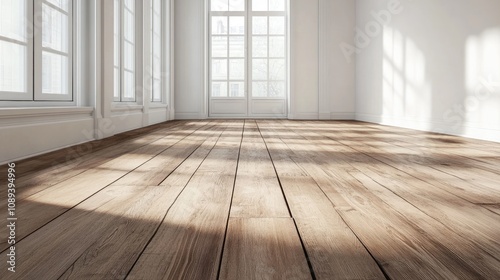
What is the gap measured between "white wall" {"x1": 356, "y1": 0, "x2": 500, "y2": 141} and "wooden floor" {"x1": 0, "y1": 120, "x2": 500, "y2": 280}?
1866mm

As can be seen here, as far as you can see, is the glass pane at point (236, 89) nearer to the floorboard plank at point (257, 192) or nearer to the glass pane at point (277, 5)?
the glass pane at point (277, 5)

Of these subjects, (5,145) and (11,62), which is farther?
(11,62)

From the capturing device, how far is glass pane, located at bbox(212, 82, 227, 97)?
8.29 m

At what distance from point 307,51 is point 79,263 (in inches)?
294

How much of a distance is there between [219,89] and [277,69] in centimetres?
117

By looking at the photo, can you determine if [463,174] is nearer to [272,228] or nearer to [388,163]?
[388,163]

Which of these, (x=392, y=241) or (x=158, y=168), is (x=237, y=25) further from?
(x=392, y=241)

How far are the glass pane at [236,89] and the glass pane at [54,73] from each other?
518cm

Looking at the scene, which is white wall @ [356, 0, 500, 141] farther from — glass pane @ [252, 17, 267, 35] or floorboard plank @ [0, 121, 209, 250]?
floorboard plank @ [0, 121, 209, 250]

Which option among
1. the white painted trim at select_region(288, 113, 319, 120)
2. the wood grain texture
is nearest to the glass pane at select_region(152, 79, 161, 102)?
the white painted trim at select_region(288, 113, 319, 120)

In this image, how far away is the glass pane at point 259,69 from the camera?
8.23 meters

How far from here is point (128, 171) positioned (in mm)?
2049

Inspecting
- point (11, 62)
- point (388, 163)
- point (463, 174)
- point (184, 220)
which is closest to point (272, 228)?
point (184, 220)
